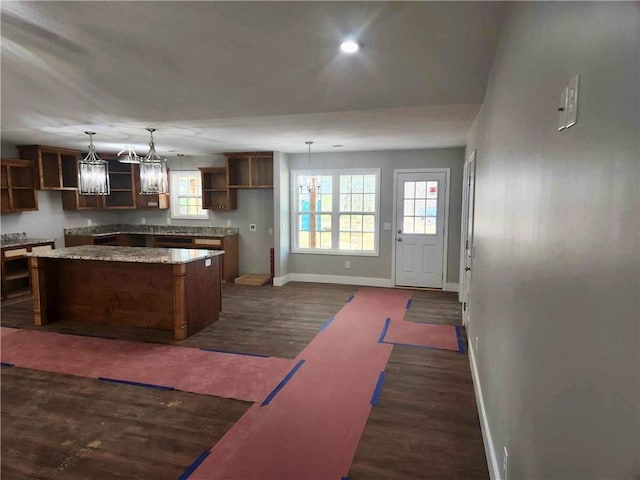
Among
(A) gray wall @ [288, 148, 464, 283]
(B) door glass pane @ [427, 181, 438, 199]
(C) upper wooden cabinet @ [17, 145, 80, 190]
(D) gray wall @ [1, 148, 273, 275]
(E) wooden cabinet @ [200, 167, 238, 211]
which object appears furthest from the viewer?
(E) wooden cabinet @ [200, 167, 238, 211]

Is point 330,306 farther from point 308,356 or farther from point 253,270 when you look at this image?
point 253,270

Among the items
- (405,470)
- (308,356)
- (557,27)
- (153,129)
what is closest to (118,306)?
(153,129)

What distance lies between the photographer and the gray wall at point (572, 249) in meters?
0.68

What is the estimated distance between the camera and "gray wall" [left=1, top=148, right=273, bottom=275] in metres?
6.66

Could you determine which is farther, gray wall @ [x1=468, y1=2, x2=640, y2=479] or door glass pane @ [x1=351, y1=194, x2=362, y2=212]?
door glass pane @ [x1=351, y1=194, x2=362, y2=212]

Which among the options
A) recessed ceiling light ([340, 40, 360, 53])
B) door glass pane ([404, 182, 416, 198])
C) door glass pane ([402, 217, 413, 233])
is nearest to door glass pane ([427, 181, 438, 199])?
door glass pane ([404, 182, 416, 198])

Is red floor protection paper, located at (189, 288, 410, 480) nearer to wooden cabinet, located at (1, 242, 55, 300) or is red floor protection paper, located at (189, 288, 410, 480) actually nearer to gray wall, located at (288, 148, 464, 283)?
gray wall, located at (288, 148, 464, 283)

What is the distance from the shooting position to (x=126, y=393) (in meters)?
3.05

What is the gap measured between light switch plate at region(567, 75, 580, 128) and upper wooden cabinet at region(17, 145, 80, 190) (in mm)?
7229

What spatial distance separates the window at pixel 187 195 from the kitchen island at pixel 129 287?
299 cm

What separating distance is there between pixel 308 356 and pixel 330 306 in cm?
180

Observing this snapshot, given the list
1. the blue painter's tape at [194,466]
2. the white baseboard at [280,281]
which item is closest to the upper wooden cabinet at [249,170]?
the white baseboard at [280,281]

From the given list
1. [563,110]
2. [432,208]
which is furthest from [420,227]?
[563,110]

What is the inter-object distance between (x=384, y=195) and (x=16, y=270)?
6.02m
